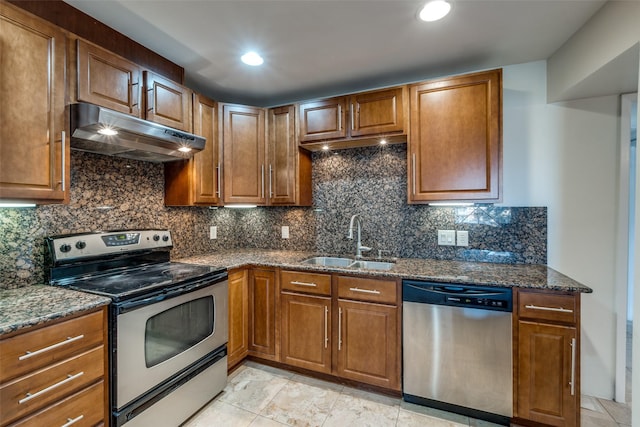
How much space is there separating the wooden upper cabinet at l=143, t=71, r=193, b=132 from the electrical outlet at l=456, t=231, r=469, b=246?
231 centimetres

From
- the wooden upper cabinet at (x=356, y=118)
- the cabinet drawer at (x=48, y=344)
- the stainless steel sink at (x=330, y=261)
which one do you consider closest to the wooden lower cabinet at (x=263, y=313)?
the stainless steel sink at (x=330, y=261)

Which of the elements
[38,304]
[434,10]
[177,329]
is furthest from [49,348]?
[434,10]

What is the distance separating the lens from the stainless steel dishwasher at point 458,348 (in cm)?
174

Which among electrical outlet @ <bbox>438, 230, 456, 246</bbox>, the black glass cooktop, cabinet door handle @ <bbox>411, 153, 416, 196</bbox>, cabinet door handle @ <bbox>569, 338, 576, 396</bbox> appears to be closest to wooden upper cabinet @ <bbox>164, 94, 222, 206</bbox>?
the black glass cooktop

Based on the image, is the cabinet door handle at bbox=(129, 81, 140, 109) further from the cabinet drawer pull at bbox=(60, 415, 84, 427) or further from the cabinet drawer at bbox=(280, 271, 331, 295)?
the cabinet drawer pull at bbox=(60, 415, 84, 427)

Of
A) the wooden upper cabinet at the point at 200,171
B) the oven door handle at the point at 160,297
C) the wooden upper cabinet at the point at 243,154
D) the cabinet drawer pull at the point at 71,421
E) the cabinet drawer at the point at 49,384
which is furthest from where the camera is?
the wooden upper cabinet at the point at 243,154

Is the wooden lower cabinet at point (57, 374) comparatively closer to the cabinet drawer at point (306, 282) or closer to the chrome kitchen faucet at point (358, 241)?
the cabinet drawer at point (306, 282)

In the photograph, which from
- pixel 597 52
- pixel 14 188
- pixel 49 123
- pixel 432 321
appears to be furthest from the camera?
pixel 432 321

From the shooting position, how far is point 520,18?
166 centimetres

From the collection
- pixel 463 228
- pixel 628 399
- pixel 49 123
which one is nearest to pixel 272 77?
pixel 49 123

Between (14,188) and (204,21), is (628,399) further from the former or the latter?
(14,188)

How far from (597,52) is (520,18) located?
463 mm

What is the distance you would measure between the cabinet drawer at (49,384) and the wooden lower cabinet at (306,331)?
123cm

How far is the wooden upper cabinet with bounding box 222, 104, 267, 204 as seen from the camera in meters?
2.56
